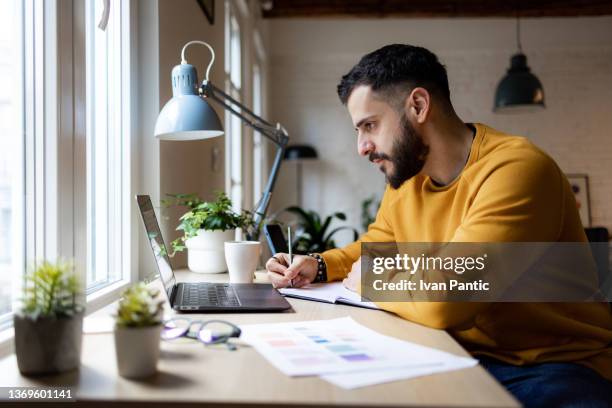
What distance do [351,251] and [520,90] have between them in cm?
327

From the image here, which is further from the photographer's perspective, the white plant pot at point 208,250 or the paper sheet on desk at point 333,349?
the white plant pot at point 208,250

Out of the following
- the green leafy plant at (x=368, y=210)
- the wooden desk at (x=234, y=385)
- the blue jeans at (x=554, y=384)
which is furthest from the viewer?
the green leafy plant at (x=368, y=210)

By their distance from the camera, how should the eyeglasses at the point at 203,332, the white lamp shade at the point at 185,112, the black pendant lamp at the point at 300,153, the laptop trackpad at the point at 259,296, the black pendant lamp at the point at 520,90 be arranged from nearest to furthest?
the eyeglasses at the point at 203,332
the laptop trackpad at the point at 259,296
the white lamp shade at the point at 185,112
the black pendant lamp at the point at 520,90
the black pendant lamp at the point at 300,153

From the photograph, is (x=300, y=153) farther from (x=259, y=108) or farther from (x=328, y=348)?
(x=328, y=348)

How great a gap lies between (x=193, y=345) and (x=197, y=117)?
66 cm

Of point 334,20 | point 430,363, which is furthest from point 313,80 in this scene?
point 430,363

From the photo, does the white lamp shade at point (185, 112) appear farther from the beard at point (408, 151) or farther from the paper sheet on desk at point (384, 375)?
the paper sheet on desk at point (384, 375)

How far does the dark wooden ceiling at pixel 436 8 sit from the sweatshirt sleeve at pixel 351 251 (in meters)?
4.33

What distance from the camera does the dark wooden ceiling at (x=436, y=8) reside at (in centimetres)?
552

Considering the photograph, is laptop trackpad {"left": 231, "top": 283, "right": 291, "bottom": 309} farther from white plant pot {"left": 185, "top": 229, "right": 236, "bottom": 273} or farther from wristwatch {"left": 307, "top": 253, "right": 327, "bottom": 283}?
white plant pot {"left": 185, "top": 229, "right": 236, "bottom": 273}

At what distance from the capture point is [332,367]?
704 mm

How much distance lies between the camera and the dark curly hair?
4.42 feet

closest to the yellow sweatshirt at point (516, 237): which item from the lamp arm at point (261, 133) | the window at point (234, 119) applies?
the lamp arm at point (261, 133)

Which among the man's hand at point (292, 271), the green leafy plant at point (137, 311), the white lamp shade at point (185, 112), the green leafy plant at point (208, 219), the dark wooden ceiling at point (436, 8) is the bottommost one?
the man's hand at point (292, 271)
